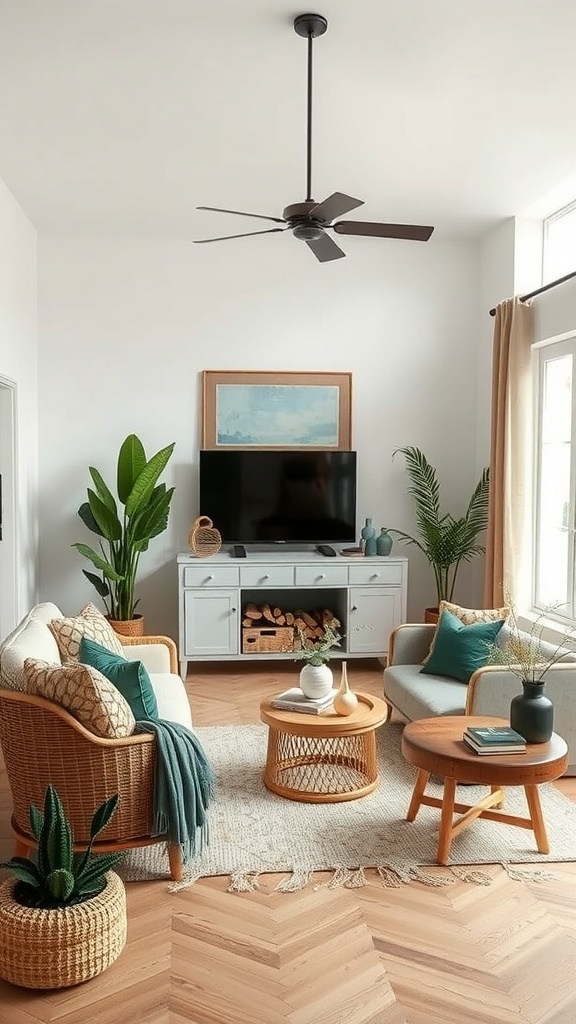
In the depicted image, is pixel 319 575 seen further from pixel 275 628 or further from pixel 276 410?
pixel 276 410

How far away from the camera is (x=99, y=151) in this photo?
180 inches

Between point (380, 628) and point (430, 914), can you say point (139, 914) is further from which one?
point (380, 628)

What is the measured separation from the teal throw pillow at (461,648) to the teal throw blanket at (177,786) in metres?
1.71

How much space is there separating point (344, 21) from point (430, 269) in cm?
321

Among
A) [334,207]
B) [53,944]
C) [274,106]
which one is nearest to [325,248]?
[334,207]

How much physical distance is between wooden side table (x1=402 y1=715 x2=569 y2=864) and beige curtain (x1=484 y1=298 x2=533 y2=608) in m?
2.11

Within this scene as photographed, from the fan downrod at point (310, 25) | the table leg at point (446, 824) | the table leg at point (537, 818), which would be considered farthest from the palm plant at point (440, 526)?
the fan downrod at point (310, 25)

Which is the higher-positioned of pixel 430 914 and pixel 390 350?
pixel 390 350

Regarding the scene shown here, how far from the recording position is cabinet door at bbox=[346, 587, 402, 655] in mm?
5910

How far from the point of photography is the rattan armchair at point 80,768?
2750 mm

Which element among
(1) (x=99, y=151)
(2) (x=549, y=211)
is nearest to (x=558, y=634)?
(2) (x=549, y=211)

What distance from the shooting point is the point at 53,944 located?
2.29 metres

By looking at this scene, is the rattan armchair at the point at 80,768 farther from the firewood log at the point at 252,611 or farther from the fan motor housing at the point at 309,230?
the firewood log at the point at 252,611

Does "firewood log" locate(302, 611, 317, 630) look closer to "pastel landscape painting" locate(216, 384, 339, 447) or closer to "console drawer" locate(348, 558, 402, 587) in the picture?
"console drawer" locate(348, 558, 402, 587)
